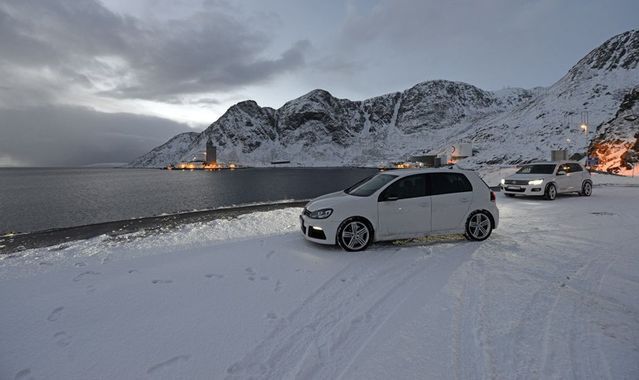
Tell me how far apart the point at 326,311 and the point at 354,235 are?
281 centimetres

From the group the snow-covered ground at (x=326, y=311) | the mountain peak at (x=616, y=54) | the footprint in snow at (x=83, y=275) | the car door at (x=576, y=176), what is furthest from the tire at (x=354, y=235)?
the mountain peak at (x=616, y=54)

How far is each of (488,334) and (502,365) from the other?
530 mm

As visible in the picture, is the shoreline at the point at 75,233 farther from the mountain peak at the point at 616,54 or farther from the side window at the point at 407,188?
the mountain peak at the point at 616,54

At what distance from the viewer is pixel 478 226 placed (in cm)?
748

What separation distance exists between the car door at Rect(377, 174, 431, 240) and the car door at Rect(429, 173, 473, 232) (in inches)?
7.8

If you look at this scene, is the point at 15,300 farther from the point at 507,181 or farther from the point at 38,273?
the point at 507,181

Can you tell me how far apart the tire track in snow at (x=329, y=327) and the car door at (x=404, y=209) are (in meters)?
1.42

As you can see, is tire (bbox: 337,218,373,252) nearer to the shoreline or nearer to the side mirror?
the side mirror

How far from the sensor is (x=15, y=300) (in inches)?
181

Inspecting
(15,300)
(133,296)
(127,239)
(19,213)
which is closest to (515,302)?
(133,296)

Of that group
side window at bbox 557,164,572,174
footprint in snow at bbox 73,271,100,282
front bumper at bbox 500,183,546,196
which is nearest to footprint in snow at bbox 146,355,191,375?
footprint in snow at bbox 73,271,100,282

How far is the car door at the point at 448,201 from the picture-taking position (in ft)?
23.6

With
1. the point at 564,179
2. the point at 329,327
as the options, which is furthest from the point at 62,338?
the point at 564,179

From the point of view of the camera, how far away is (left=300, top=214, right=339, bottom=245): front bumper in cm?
671
